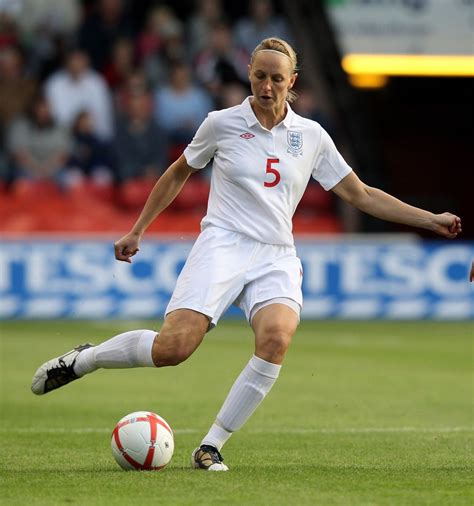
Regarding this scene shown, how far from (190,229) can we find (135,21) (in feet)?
14.1

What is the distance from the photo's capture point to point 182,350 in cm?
693

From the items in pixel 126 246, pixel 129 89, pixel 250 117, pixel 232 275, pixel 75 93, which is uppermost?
pixel 129 89

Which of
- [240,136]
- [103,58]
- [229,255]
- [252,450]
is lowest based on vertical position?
[252,450]

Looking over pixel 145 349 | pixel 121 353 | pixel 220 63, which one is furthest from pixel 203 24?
pixel 145 349

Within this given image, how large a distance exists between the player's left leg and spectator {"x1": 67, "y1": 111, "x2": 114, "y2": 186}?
13831 mm

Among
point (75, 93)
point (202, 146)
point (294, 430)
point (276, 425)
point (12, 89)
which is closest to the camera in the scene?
point (202, 146)

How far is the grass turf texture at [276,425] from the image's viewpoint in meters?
6.39

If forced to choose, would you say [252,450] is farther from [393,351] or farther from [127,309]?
[127,309]

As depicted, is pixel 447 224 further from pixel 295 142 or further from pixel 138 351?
pixel 138 351

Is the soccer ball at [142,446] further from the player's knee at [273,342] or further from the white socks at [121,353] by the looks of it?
the player's knee at [273,342]

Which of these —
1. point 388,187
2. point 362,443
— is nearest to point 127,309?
point 388,187

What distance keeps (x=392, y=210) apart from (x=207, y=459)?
171 centimetres

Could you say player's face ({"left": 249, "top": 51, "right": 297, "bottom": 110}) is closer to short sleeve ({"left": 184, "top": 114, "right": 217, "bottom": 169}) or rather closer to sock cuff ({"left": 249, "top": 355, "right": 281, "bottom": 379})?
short sleeve ({"left": 184, "top": 114, "right": 217, "bottom": 169})

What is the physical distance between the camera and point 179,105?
21.8m
